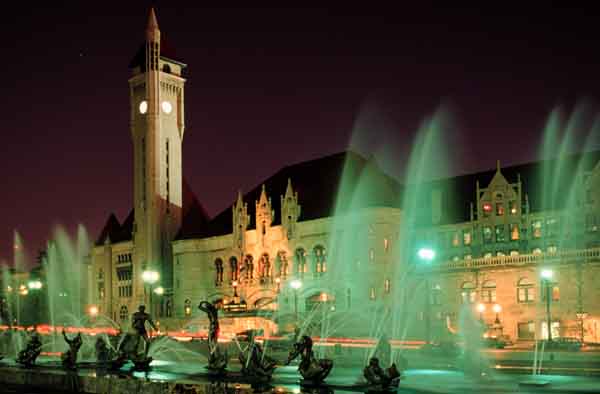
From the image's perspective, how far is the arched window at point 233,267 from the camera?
282 ft

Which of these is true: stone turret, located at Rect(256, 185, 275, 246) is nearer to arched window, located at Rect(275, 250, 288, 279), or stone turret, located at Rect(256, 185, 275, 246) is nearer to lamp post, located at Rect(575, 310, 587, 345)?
arched window, located at Rect(275, 250, 288, 279)

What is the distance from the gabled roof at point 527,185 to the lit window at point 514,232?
6.10ft

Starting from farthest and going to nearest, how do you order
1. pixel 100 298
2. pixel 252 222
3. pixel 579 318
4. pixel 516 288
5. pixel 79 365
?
pixel 100 298
pixel 252 222
pixel 516 288
pixel 579 318
pixel 79 365

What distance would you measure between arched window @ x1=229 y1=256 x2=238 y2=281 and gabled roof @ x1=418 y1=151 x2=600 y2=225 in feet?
65.8

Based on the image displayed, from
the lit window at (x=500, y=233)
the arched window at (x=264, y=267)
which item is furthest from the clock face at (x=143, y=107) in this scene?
the lit window at (x=500, y=233)

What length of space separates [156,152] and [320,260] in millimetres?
24058

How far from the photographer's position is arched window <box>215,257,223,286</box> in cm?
8794

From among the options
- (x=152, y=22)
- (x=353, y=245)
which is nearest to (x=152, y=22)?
(x=152, y=22)

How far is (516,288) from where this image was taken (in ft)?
209

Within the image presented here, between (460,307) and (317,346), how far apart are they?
21.7 metres

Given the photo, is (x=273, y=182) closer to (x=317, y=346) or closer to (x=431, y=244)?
(x=431, y=244)

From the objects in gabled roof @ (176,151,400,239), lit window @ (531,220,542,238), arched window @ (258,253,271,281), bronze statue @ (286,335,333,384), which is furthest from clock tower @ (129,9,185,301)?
bronze statue @ (286,335,333,384)

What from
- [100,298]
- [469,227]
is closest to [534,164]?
[469,227]

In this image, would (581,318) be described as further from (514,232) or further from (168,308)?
(168,308)
